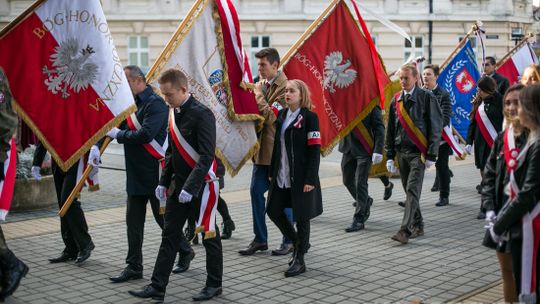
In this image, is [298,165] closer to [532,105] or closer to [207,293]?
[207,293]

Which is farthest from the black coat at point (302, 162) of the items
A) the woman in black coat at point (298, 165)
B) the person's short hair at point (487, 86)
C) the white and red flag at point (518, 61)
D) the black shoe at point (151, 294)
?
the white and red flag at point (518, 61)

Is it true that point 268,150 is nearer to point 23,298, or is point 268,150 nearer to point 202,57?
point 202,57

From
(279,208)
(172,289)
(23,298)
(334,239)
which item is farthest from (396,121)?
(23,298)

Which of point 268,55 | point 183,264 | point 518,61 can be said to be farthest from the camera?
point 518,61

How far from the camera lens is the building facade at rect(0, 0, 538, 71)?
31.2 metres

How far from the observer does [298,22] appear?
3156 cm

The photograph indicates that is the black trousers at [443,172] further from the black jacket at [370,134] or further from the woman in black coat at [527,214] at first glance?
the woman in black coat at [527,214]

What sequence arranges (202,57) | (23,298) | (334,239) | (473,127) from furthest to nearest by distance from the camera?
(473,127) → (334,239) → (202,57) → (23,298)

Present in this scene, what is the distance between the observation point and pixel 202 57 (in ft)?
24.6

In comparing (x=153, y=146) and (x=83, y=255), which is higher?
(x=153, y=146)

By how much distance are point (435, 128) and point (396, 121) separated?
46cm

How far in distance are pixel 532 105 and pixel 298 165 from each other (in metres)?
2.66

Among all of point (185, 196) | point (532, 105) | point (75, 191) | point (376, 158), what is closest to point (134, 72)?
point (75, 191)

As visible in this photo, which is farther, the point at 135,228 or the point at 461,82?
the point at 461,82
